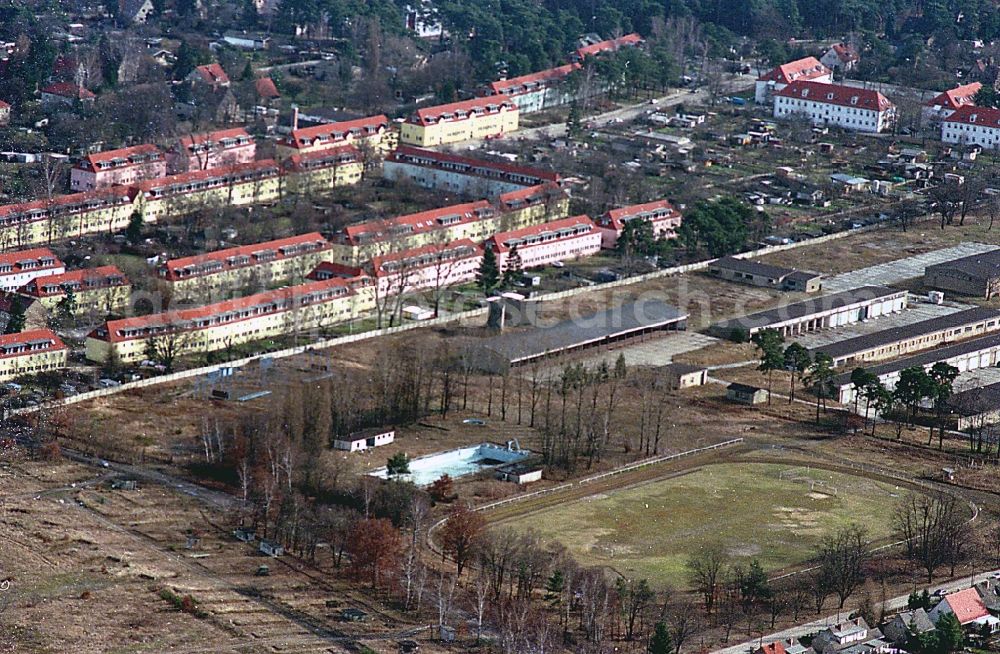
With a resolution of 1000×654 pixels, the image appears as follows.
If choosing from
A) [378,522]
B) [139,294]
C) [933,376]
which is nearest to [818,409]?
[933,376]

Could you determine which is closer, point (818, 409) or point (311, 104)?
point (818, 409)

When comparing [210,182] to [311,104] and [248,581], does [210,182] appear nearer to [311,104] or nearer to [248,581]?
[311,104]

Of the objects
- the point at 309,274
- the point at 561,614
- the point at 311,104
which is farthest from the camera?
the point at 311,104

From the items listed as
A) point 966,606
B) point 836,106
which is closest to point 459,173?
point 836,106

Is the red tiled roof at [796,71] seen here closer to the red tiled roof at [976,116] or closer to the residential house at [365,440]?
the red tiled roof at [976,116]

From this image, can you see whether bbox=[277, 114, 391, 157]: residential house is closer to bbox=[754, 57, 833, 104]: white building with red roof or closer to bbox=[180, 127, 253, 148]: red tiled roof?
bbox=[180, 127, 253, 148]: red tiled roof

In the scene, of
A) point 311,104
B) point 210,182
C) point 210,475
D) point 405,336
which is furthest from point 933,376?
point 311,104

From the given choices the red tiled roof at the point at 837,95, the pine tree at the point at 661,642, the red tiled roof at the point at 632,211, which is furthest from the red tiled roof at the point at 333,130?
the pine tree at the point at 661,642

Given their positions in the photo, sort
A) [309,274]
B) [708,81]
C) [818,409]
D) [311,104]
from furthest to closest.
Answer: [708,81] → [311,104] → [309,274] → [818,409]
